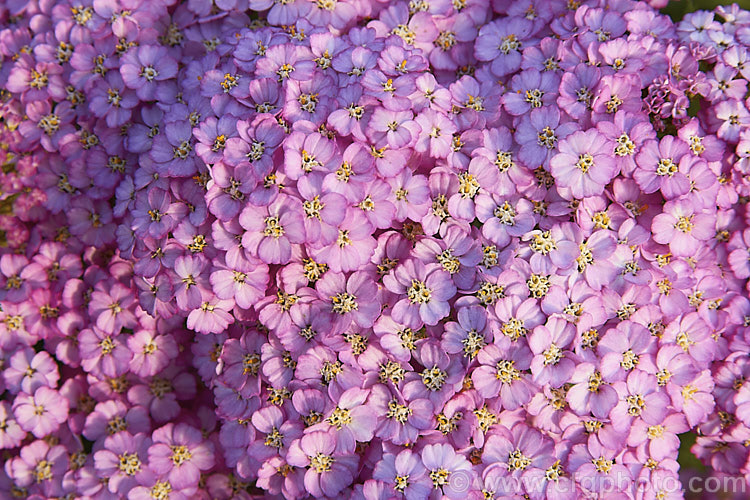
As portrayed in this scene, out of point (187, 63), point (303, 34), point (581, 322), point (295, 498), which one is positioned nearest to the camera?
point (581, 322)

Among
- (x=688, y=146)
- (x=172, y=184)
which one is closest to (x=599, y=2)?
(x=688, y=146)

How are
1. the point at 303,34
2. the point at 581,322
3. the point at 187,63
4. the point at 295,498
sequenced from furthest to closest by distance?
the point at 187,63 → the point at 303,34 → the point at 295,498 → the point at 581,322

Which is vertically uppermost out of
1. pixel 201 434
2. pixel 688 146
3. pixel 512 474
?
pixel 688 146

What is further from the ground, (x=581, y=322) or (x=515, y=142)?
(x=515, y=142)

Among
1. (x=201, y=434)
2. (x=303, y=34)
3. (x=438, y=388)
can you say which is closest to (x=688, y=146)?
(x=438, y=388)

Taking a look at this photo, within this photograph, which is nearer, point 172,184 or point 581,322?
point 581,322

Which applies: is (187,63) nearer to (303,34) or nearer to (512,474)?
(303,34)

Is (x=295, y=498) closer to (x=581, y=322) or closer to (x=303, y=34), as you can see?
(x=581, y=322)
